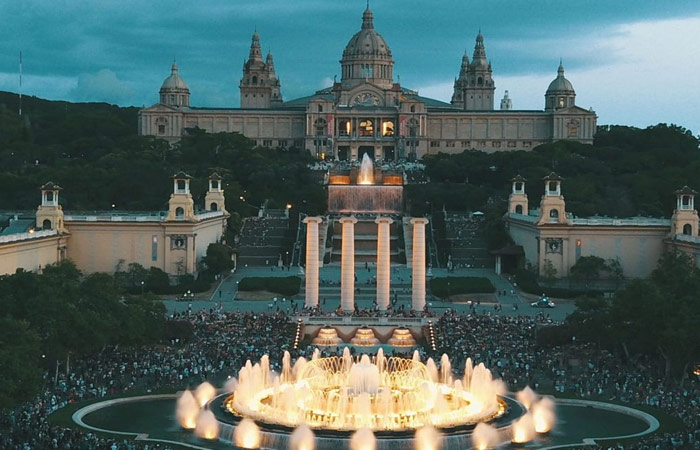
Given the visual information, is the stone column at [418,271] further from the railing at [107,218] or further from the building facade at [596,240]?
the railing at [107,218]

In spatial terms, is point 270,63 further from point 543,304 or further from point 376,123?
point 543,304

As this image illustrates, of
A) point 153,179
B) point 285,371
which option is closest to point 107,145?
point 153,179

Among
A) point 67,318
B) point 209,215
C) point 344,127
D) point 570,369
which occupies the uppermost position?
point 344,127

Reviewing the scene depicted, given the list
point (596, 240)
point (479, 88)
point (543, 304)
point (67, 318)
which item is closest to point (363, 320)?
point (543, 304)

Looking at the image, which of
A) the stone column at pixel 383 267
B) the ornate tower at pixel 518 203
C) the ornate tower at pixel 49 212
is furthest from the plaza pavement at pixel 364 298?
the ornate tower at pixel 49 212

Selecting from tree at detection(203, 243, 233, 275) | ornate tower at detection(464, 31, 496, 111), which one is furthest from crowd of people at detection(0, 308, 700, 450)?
ornate tower at detection(464, 31, 496, 111)

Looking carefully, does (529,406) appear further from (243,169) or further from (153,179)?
(243,169)
